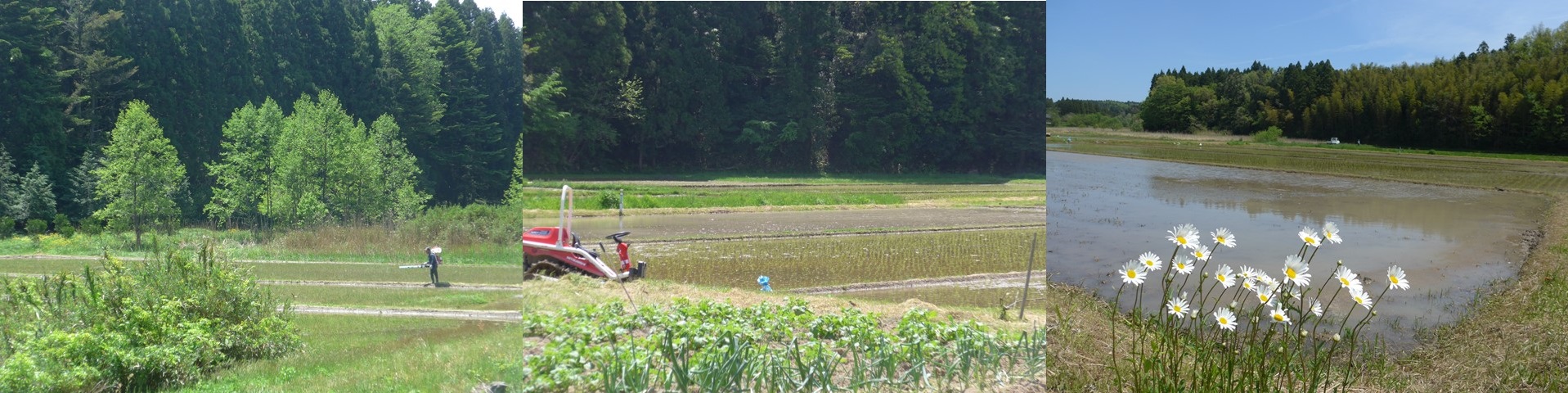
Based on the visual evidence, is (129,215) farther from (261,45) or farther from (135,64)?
(261,45)

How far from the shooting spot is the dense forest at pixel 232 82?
5763 mm

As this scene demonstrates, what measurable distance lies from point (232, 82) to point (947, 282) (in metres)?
24.5

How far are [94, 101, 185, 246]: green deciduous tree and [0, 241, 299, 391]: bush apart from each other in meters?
8.51

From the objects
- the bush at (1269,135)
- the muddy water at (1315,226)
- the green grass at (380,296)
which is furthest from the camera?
the bush at (1269,135)

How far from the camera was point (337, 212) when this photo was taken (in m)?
16.0

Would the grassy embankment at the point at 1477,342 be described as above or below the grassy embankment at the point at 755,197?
below

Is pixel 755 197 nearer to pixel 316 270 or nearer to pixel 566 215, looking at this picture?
pixel 566 215

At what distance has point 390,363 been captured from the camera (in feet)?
15.4

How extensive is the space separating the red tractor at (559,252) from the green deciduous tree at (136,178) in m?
13.2

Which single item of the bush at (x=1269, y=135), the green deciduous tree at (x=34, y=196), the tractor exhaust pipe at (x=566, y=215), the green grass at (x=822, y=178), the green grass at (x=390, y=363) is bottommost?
the green grass at (x=390, y=363)

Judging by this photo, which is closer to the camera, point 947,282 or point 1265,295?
point 1265,295

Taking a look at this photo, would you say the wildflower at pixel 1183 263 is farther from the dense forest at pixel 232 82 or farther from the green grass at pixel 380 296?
the green grass at pixel 380 296

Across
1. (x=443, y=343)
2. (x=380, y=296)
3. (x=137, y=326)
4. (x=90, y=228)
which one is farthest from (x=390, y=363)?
(x=90, y=228)

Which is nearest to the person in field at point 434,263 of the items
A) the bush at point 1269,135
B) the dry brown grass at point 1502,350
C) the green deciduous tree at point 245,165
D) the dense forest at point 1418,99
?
the dry brown grass at point 1502,350
